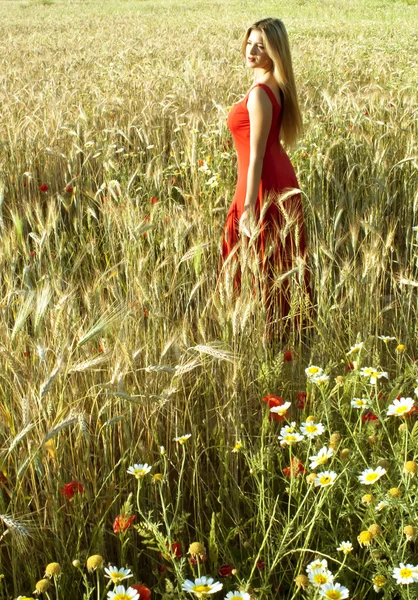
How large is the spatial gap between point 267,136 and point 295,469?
1.78m

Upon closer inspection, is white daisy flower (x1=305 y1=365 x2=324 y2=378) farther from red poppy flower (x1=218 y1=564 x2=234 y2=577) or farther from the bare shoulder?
the bare shoulder

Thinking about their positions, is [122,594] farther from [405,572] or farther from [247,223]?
[247,223]

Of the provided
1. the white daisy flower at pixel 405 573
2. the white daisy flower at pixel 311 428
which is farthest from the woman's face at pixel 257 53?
the white daisy flower at pixel 405 573

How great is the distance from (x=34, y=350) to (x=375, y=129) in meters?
3.12

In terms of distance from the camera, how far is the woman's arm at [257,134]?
2.93 m

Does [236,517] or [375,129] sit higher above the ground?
[375,129]

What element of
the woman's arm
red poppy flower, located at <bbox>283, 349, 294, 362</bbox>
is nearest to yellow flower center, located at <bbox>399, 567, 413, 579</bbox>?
red poppy flower, located at <bbox>283, 349, 294, 362</bbox>

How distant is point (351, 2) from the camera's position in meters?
25.6

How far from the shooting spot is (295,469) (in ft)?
5.04

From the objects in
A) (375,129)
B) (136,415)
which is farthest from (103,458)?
(375,129)

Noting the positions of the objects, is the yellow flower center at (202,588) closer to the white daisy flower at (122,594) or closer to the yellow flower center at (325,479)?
the white daisy flower at (122,594)

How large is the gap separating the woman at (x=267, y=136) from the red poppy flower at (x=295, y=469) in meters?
1.33

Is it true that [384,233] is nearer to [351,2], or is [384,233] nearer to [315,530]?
[315,530]

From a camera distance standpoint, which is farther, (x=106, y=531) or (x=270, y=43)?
(x=270, y=43)
